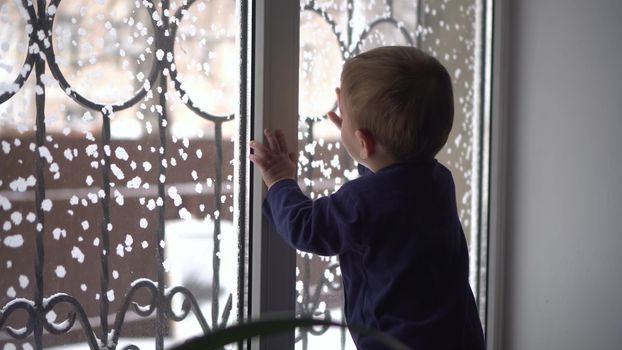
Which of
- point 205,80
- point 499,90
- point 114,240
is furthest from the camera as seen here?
point 499,90

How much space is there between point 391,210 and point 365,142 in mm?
115

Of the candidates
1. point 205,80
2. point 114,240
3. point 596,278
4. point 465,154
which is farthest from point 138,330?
point 596,278

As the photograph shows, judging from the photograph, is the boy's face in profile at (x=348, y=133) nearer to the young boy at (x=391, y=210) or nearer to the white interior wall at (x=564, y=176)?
the young boy at (x=391, y=210)

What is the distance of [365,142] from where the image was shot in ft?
3.74

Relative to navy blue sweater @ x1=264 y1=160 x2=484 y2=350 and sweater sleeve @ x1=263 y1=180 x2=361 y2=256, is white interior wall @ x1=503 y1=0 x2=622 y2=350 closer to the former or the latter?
navy blue sweater @ x1=264 y1=160 x2=484 y2=350

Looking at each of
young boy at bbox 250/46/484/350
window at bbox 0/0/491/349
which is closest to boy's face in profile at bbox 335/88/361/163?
young boy at bbox 250/46/484/350

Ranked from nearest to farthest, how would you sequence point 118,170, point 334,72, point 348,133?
1. point 118,170
2. point 348,133
3. point 334,72

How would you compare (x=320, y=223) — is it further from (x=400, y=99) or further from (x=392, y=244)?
(x=400, y=99)

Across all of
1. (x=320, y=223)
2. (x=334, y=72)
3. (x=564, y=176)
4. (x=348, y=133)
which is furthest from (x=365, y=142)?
(x=564, y=176)

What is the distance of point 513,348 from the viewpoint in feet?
6.34

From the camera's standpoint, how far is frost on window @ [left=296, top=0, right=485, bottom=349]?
1355mm

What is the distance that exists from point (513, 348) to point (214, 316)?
1009mm

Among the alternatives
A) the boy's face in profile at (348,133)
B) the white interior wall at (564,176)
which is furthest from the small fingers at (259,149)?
the white interior wall at (564,176)

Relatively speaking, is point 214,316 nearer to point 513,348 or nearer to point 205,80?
point 205,80
